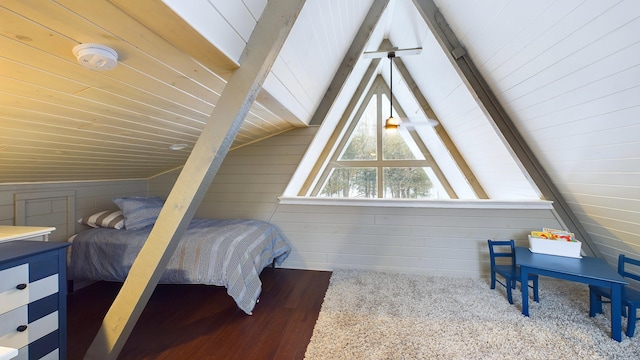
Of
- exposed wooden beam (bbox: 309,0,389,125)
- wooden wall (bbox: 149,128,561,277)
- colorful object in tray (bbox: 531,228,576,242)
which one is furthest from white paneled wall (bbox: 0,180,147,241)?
colorful object in tray (bbox: 531,228,576,242)

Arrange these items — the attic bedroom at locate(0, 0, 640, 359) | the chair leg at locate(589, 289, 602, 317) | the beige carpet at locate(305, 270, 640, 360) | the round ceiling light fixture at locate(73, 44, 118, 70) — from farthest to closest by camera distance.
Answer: the chair leg at locate(589, 289, 602, 317)
the beige carpet at locate(305, 270, 640, 360)
the attic bedroom at locate(0, 0, 640, 359)
the round ceiling light fixture at locate(73, 44, 118, 70)

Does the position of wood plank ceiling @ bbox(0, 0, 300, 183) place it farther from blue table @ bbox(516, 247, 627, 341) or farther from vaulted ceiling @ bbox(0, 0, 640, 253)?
blue table @ bbox(516, 247, 627, 341)

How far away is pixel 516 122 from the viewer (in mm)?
2254

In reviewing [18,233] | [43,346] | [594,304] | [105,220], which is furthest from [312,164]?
[594,304]

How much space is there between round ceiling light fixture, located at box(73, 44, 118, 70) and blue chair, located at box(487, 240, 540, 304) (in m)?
2.95

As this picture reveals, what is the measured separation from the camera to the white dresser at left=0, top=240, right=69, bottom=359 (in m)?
1.17

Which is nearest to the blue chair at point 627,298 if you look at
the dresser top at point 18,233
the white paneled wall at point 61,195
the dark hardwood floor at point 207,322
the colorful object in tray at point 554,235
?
the colorful object in tray at point 554,235

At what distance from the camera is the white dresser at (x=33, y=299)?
1172 millimetres

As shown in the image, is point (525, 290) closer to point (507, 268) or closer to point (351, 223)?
point (507, 268)

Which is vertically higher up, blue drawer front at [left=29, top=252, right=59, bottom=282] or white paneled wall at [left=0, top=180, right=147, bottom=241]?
white paneled wall at [left=0, top=180, right=147, bottom=241]

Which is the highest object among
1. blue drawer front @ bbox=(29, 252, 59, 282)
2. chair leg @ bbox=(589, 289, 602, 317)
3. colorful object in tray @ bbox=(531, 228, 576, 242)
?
blue drawer front @ bbox=(29, 252, 59, 282)

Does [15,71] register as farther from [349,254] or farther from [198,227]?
[349,254]

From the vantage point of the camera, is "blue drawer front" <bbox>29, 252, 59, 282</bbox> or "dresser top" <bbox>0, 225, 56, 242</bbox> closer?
"blue drawer front" <bbox>29, 252, 59, 282</bbox>

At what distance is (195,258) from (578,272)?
2.99 m
